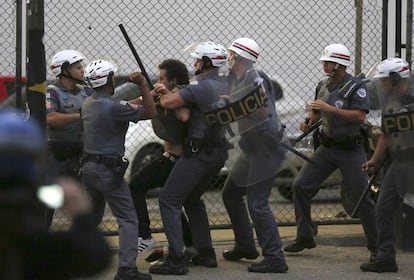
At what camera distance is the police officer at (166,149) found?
26.4 feet

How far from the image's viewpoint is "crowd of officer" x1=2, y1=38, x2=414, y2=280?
7508mm

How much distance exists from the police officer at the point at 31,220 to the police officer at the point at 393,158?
4.75 metres

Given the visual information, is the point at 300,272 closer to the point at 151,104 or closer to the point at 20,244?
the point at 151,104

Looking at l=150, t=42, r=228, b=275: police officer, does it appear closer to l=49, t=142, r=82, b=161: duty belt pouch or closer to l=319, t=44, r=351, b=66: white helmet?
l=49, t=142, r=82, b=161: duty belt pouch

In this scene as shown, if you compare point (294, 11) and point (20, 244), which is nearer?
point (20, 244)

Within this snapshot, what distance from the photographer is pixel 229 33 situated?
1048 centimetres

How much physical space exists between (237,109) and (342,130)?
3.24 feet

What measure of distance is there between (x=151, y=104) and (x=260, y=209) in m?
1.23

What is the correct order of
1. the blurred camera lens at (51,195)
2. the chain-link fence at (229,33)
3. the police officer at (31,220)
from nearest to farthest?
1. the police officer at (31,220)
2. the blurred camera lens at (51,195)
3. the chain-link fence at (229,33)

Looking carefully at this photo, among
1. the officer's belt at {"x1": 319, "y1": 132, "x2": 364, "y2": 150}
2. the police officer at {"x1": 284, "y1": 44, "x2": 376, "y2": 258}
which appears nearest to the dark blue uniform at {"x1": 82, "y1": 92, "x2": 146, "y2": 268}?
the police officer at {"x1": 284, "y1": 44, "x2": 376, "y2": 258}

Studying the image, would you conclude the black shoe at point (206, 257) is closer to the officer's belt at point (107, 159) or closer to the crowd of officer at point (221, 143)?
the crowd of officer at point (221, 143)

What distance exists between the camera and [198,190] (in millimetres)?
8172

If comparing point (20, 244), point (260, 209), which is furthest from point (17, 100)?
point (20, 244)

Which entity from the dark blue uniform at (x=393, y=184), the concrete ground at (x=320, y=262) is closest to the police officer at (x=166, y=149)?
the concrete ground at (x=320, y=262)
